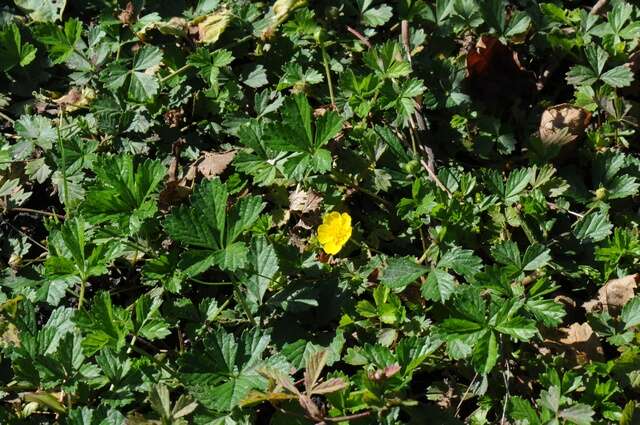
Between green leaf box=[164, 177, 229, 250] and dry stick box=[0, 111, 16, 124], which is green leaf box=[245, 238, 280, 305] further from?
dry stick box=[0, 111, 16, 124]

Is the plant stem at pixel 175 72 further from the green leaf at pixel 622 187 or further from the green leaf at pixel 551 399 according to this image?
the green leaf at pixel 551 399

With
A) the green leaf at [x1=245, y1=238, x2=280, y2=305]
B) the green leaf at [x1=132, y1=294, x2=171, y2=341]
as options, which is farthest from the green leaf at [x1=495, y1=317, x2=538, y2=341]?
the green leaf at [x1=132, y1=294, x2=171, y2=341]

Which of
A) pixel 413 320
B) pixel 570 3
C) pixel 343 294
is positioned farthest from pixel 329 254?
pixel 570 3

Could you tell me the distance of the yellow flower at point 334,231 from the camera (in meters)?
2.83

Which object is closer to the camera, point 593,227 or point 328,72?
point 593,227

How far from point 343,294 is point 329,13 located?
143 cm

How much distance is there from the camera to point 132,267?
297cm

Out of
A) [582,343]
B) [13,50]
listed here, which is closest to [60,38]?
[13,50]

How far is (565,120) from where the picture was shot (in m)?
3.16

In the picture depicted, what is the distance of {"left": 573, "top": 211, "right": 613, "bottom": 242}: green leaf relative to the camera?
2832 mm

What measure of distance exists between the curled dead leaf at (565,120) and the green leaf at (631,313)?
0.76 m

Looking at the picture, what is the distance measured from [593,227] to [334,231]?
3.18 ft

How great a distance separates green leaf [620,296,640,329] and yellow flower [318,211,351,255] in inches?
39.0

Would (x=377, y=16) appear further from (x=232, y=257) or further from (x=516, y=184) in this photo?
(x=232, y=257)
